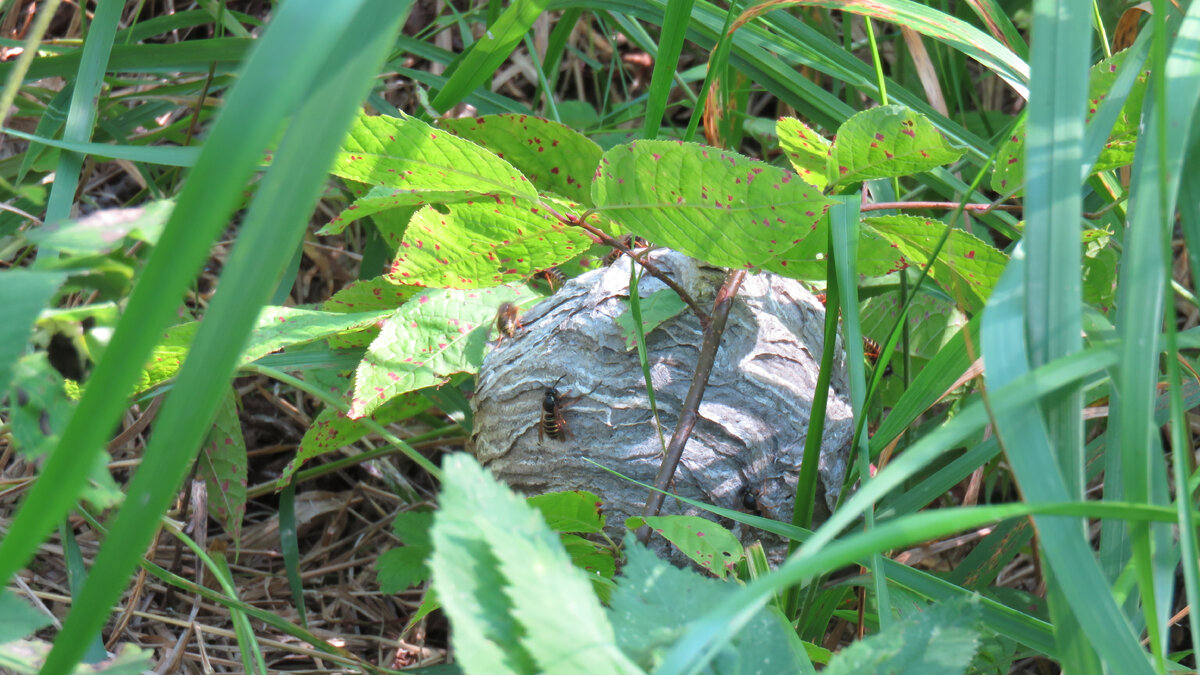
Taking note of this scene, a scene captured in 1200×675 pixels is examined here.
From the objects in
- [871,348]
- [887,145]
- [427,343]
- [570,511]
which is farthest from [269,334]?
[871,348]

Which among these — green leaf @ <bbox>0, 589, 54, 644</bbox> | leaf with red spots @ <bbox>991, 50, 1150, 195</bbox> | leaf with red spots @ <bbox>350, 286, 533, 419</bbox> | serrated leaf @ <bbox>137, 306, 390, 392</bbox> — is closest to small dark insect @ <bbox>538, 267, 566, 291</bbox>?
leaf with red spots @ <bbox>350, 286, 533, 419</bbox>

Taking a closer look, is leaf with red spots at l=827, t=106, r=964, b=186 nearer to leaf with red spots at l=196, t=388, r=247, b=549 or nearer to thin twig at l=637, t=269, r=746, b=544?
thin twig at l=637, t=269, r=746, b=544

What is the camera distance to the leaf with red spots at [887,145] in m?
1.11

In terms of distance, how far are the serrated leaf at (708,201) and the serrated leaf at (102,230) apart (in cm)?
60

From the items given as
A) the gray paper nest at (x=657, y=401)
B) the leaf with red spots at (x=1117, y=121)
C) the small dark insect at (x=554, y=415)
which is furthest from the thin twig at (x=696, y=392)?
the leaf with red spots at (x=1117, y=121)

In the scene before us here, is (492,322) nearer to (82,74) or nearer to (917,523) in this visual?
(82,74)

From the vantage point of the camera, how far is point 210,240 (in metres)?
0.45

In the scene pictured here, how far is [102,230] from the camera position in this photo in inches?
21.1

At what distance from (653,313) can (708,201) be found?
34 centimetres

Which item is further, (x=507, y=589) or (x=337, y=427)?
(x=337, y=427)

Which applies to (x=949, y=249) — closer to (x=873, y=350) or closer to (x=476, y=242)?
(x=873, y=350)

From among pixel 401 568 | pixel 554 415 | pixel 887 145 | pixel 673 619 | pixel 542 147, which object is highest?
pixel 887 145

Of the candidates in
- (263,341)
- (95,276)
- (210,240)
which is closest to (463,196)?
(263,341)

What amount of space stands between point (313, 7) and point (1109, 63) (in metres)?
1.03
